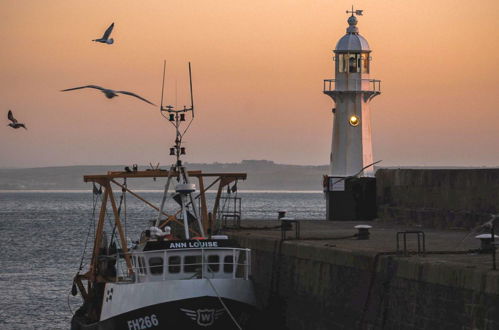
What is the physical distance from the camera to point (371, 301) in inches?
910

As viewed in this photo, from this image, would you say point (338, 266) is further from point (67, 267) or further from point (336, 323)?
point (67, 267)

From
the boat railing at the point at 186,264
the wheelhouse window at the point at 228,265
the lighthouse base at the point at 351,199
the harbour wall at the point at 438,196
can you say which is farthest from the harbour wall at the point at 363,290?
the lighthouse base at the point at 351,199

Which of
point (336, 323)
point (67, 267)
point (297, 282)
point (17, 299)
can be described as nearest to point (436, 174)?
point (297, 282)

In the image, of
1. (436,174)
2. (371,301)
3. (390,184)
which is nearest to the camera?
(371,301)

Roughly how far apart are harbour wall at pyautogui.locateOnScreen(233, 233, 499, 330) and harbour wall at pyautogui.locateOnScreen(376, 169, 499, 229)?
6.41 metres

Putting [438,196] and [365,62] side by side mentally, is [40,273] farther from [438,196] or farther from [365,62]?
[438,196]

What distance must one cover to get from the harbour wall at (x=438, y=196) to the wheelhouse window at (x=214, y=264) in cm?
962

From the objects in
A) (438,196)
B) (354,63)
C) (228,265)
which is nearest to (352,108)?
(354,63)

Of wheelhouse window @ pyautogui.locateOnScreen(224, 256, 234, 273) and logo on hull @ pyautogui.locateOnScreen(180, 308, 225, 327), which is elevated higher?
wheelhouse window @ pyautogui.locateOnScreen(224, 256, 234, 273)

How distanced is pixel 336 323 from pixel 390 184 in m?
18.1

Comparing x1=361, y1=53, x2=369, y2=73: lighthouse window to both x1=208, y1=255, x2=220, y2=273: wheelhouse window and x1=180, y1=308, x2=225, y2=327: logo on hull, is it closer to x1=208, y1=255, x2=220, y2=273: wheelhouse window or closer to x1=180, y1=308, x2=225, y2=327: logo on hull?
x1=208, y1=255, x2=220, y2=273: wheelhouse window

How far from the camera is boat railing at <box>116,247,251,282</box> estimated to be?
25.7 meters

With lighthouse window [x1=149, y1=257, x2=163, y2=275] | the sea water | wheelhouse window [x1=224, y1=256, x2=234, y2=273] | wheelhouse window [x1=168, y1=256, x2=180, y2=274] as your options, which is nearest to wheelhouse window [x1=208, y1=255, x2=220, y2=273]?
wheelhouse window [x1=224, y1=256, x2=234, y2=273]

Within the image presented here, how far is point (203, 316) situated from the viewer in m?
25.2
